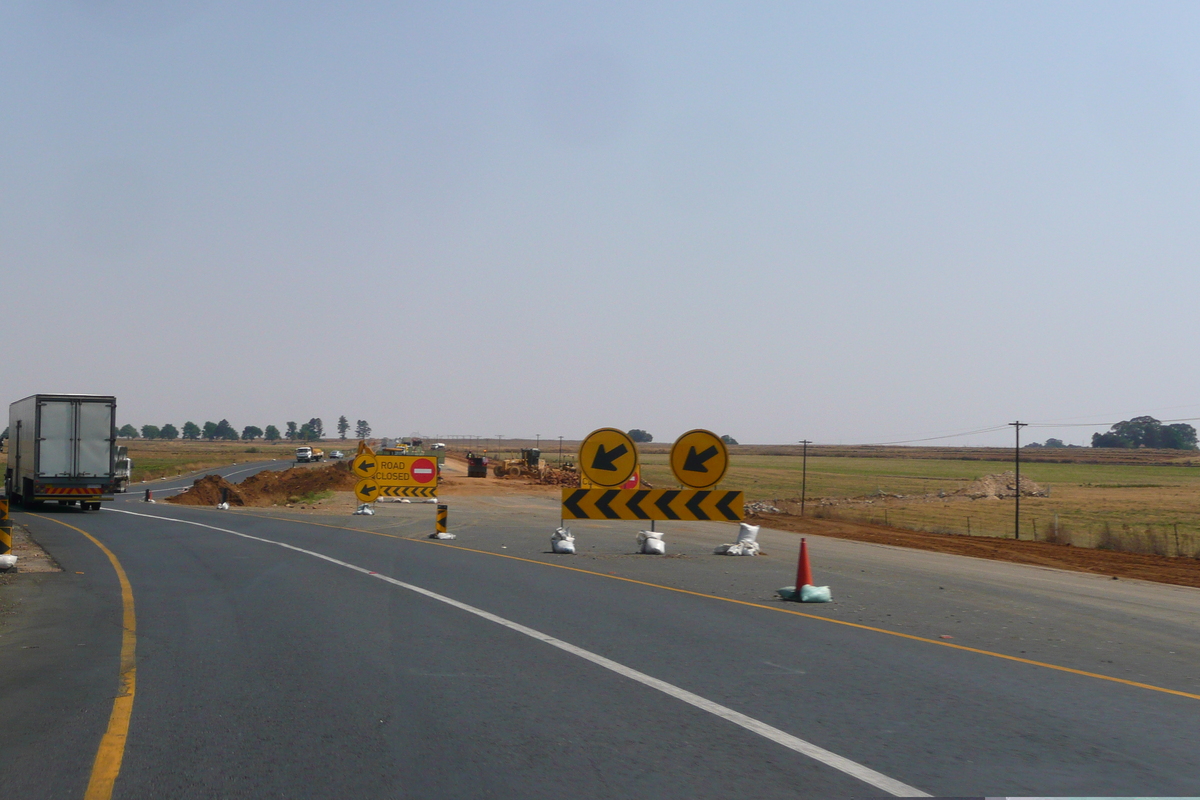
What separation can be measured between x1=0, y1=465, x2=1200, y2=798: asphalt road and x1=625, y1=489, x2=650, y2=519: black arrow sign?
2.19 m

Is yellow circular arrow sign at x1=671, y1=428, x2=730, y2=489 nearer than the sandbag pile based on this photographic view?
Yes

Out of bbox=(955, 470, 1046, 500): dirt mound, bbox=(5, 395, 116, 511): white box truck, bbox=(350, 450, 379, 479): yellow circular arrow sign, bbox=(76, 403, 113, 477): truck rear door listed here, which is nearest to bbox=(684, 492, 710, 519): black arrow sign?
bbox=(350, 450, 379, 479): yellow circular arrow sign

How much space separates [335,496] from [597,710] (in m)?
42.4

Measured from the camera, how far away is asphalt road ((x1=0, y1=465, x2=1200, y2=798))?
5.70 metres

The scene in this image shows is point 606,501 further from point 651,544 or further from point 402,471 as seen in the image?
point 402,471

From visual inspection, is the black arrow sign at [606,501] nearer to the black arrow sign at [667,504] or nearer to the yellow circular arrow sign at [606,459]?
the yellow circular arrow sign at [606,459]

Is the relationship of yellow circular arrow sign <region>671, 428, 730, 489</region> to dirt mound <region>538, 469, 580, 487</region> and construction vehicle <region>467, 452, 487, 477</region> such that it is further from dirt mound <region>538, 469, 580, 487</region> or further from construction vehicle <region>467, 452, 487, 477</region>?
construction vehicle <region>467, 452, 487, 477</region>

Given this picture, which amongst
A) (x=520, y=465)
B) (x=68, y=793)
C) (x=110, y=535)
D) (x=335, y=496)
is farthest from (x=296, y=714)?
(x=520, y=465)

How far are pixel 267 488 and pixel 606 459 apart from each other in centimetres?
4534

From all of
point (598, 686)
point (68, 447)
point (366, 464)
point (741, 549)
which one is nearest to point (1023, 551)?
point (741, 549)

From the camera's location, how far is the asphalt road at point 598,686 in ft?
18.7

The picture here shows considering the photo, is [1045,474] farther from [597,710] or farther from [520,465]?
[597,710]

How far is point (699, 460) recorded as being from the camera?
18.5 m

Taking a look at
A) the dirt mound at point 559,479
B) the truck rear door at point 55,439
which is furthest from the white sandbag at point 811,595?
the dirt mound at point 559,479
